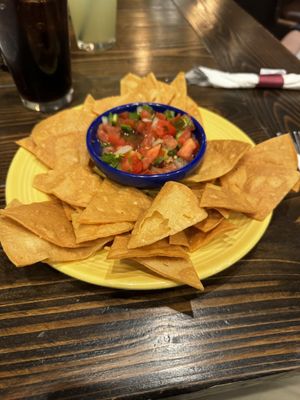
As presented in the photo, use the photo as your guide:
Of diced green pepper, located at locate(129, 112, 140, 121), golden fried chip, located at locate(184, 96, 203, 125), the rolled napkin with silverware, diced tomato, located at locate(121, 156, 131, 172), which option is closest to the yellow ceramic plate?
diced tomato, located at locate(121, 156, 131, 172)

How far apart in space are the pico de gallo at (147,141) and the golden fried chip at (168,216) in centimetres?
13

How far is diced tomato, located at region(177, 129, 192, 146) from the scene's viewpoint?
3.85ft

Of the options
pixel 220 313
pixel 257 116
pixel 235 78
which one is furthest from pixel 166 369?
pixel 235 78

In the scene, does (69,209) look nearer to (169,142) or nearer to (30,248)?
(30,248)

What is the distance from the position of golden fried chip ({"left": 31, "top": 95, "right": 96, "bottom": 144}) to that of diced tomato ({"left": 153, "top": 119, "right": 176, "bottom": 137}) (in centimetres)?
27

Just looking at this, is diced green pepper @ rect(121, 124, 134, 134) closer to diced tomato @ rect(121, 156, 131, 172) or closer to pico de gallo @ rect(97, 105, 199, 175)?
pico de gallo @ rect(97, 105, 199, 175)

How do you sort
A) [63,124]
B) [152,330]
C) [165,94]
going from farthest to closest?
[165,94] → [63,124] → [152,330]

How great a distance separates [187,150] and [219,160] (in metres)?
0.10

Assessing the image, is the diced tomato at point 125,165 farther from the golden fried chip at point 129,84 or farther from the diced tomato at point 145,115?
the golden fried chip at point 129,84

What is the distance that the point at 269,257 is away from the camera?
1.05 metres

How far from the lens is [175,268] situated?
899mm

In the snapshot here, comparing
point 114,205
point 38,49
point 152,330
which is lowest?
point 152,330

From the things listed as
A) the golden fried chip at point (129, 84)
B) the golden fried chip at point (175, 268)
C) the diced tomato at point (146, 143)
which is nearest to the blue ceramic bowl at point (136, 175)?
the diced tomato at point (146, 143)

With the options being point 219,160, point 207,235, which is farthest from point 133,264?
point 219,160
